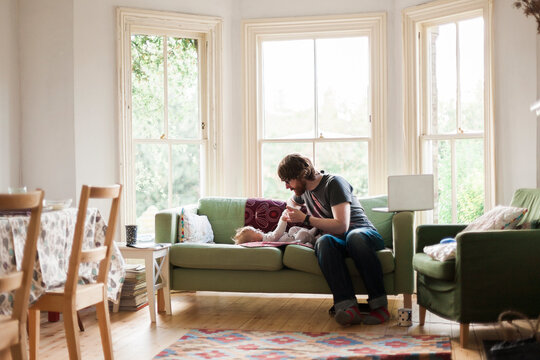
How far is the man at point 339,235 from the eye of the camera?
4.33 meters

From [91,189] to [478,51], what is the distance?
3.62m

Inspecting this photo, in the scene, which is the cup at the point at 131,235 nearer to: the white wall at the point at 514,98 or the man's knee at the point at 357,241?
the man's knee at the point at 357,241

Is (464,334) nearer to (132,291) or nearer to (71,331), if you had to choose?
(71,331)

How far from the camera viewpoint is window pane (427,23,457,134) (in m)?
5.60

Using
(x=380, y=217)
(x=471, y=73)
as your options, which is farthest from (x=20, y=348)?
(x=471, y=73)

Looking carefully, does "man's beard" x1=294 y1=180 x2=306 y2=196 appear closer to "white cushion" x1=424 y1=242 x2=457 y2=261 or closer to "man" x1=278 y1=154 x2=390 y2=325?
"man" x1=278 y1=154 x2=390 y2=325

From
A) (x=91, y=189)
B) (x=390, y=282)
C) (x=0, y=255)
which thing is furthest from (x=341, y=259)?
(x=0, y=255)

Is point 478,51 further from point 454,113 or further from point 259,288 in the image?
point 259,288

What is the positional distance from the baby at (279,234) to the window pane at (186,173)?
1.24m

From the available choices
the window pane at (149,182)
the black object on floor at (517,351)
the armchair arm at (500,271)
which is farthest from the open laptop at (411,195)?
the black object on floor at (517,351)

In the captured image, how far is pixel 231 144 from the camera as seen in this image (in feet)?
20.3

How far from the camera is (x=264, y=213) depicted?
17.5ft

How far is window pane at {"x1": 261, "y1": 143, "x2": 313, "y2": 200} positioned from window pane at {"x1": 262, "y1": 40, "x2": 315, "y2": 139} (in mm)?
102

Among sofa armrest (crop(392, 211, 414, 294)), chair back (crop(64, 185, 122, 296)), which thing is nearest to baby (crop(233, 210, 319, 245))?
sofa armrest (crop(392, 211, 414, 294))
